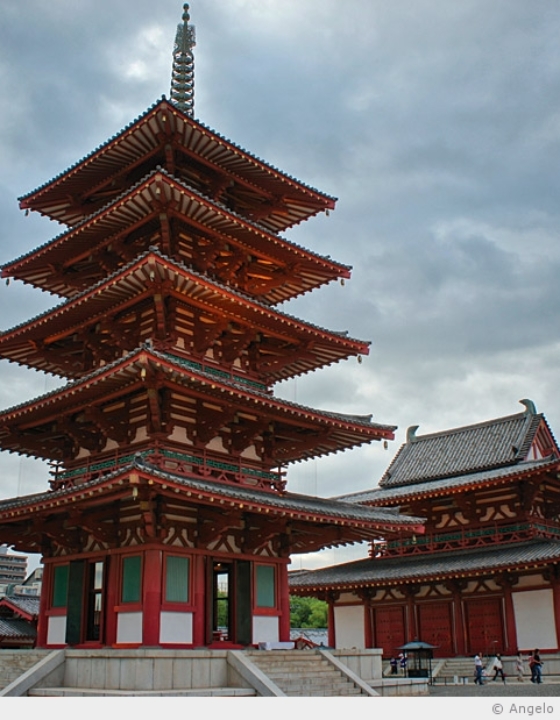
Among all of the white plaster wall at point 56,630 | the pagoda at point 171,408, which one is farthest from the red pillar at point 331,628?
the white plaster wall at point 56,630

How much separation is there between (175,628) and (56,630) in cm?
501

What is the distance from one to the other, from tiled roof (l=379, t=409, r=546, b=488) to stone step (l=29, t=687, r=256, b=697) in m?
28.1

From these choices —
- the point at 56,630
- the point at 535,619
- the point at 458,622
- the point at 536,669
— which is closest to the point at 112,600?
the point at 56,630

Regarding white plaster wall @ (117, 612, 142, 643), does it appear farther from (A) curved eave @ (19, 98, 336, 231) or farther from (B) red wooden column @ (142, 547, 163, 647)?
(A) curved eave @ (19, 98, 336, 231)

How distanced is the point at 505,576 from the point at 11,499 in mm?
23421

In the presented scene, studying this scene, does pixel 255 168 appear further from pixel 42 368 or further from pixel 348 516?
pixel 348 516

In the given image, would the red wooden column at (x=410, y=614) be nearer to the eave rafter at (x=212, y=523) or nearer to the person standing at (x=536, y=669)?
the person standing at (x=536, y=669)

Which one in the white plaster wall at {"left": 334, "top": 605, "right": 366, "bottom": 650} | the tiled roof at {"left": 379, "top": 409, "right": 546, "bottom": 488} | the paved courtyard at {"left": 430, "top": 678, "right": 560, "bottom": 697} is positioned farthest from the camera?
the tiled roof at {"left": 379, "top": 409, "right": 546, "bottom": 488}

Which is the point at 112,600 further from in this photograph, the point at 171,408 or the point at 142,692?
the point at 171,408

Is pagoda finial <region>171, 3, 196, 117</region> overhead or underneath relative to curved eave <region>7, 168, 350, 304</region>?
overhead

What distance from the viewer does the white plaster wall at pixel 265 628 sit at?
80.0 ft

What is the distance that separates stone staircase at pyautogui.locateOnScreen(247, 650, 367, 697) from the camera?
20.7 m

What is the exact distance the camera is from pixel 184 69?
33.7m

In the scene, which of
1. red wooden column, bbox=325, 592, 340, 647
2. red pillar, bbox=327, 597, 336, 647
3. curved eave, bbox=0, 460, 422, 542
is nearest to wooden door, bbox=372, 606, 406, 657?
red wooden column, bbox=325, 592, 340, 647
